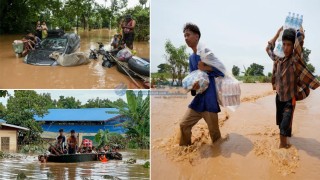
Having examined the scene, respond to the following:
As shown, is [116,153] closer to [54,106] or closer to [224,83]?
[54,106]

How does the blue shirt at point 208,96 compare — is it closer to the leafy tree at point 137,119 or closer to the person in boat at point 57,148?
the leafy tree at point 137,119

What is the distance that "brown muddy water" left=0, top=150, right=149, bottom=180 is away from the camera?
315 cm

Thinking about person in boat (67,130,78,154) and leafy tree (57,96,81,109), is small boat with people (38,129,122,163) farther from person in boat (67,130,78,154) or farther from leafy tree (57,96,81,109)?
leafy tree (57,96,81,109)

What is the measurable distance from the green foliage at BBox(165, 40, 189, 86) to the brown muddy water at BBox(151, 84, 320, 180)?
19cm

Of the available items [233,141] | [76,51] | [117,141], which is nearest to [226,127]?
[233,141]

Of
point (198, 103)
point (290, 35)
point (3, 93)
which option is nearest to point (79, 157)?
point (3, 93)

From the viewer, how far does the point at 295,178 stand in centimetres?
269

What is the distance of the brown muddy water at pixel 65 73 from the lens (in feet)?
10.5

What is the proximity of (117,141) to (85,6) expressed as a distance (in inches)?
48.0

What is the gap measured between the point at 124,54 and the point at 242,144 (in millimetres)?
1234

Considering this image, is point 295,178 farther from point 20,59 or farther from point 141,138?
point 20,59

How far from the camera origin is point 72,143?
3.30m

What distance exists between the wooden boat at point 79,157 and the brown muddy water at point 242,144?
0.39 m

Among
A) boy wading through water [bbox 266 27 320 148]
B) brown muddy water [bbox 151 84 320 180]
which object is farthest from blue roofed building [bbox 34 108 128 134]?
boy wading through water [bbox 266 27 320 148]
